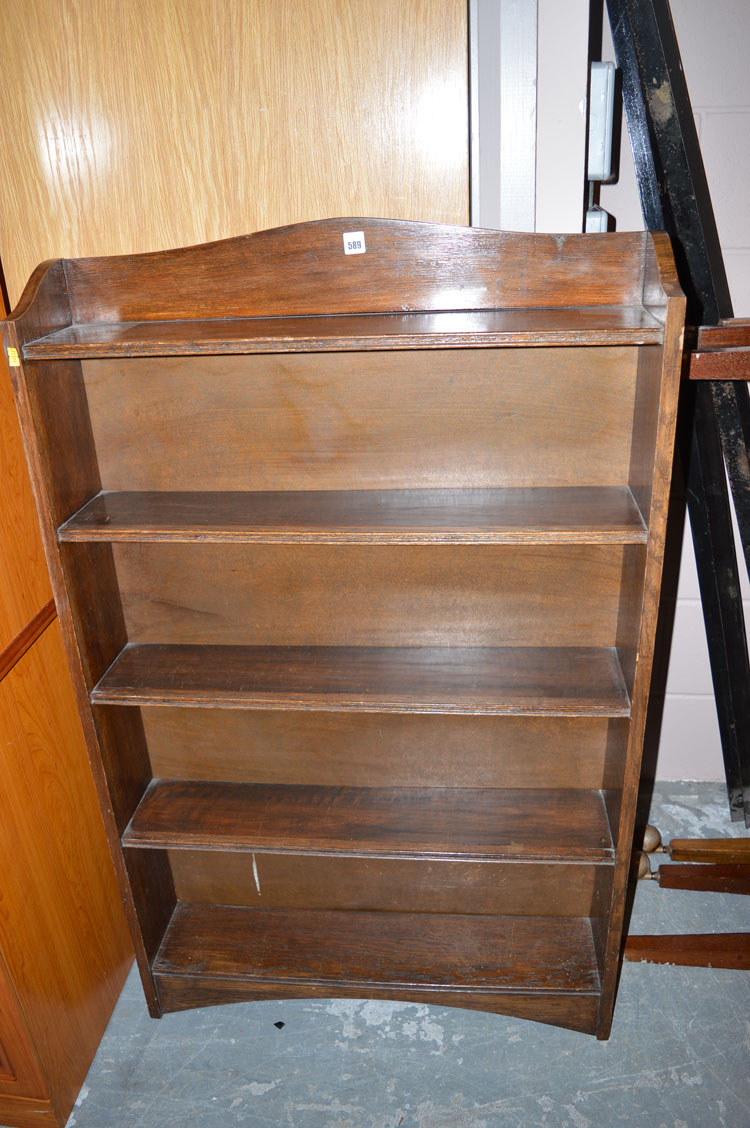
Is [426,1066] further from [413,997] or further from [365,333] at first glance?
[365,333]

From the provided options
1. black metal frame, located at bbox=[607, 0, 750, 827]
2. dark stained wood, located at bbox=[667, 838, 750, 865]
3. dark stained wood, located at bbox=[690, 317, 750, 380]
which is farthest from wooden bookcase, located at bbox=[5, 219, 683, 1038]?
dark stained wood, located at bbox=[667, 838, 750, 865]

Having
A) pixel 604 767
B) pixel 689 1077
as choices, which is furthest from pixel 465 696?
pixel 689 1077

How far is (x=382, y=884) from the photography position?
210 centimetres

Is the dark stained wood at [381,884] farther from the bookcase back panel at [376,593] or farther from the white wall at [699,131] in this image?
the white wall at [699,131]

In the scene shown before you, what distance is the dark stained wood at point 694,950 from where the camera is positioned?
2.03 metres

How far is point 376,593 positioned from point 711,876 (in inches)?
49.1

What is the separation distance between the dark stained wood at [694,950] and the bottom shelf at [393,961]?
15 centimetres

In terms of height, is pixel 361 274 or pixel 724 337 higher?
pixel 361 274

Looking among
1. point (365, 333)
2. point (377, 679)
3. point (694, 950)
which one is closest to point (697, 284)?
point (365, 333)

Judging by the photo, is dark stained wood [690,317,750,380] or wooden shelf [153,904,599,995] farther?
wooden shelf [153,904,599,995]

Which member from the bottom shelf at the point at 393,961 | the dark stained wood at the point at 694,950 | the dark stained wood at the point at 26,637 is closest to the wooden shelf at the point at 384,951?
the bottom shelf at the point at 393,961

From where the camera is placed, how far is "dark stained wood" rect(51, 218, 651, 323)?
4.91 feet

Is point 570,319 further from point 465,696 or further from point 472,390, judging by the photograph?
point 465,696

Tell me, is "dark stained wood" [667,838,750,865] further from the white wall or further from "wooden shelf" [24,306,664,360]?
"wooden shelf" [24,306,664,360]
